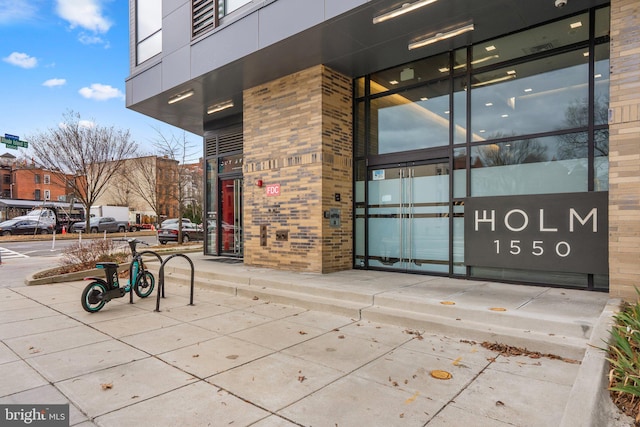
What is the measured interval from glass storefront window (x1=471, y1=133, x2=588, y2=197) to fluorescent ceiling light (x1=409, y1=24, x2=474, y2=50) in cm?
209

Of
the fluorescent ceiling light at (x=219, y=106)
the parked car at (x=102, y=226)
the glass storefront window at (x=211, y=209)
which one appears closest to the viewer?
the fluorescent ceiling light at (x=219, y=106)

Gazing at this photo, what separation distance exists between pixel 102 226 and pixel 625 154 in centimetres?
3534

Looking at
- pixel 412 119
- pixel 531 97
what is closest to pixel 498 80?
pixel 531 97

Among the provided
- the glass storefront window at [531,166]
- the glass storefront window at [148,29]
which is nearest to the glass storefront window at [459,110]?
the glass storefront window at [531,166]

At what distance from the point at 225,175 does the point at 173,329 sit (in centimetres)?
731

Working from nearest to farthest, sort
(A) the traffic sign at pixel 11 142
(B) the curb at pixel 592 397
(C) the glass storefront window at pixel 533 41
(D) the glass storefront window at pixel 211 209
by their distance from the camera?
(B) the curb at pixel 592 397, (C) the glass storefront window at pixel 533 41, (D) the glass storefront window at pixel 211 209, (A) the traffic sign at pixel 11 142

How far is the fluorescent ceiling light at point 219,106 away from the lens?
418 inches

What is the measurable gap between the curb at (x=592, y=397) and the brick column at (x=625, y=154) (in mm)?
2015

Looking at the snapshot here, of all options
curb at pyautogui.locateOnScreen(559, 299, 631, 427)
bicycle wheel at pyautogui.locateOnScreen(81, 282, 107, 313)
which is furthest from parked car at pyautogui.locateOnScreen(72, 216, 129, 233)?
curb at pyautogui.locateOnScreen(559, 299, 631, 427)

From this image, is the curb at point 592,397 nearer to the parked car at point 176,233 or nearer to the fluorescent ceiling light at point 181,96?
the fluorescent ceiling light at point 181,96

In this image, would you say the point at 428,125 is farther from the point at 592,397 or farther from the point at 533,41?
the point at 592,397

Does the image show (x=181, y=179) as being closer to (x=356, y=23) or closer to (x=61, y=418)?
(x=356, y=23)

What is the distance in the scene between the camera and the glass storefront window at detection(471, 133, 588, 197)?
20.1ft

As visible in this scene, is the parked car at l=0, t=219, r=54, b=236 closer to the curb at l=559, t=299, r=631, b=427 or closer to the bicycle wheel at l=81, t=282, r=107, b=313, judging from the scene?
the bicycle wheel at l=81, t=282, r=107, b=313
